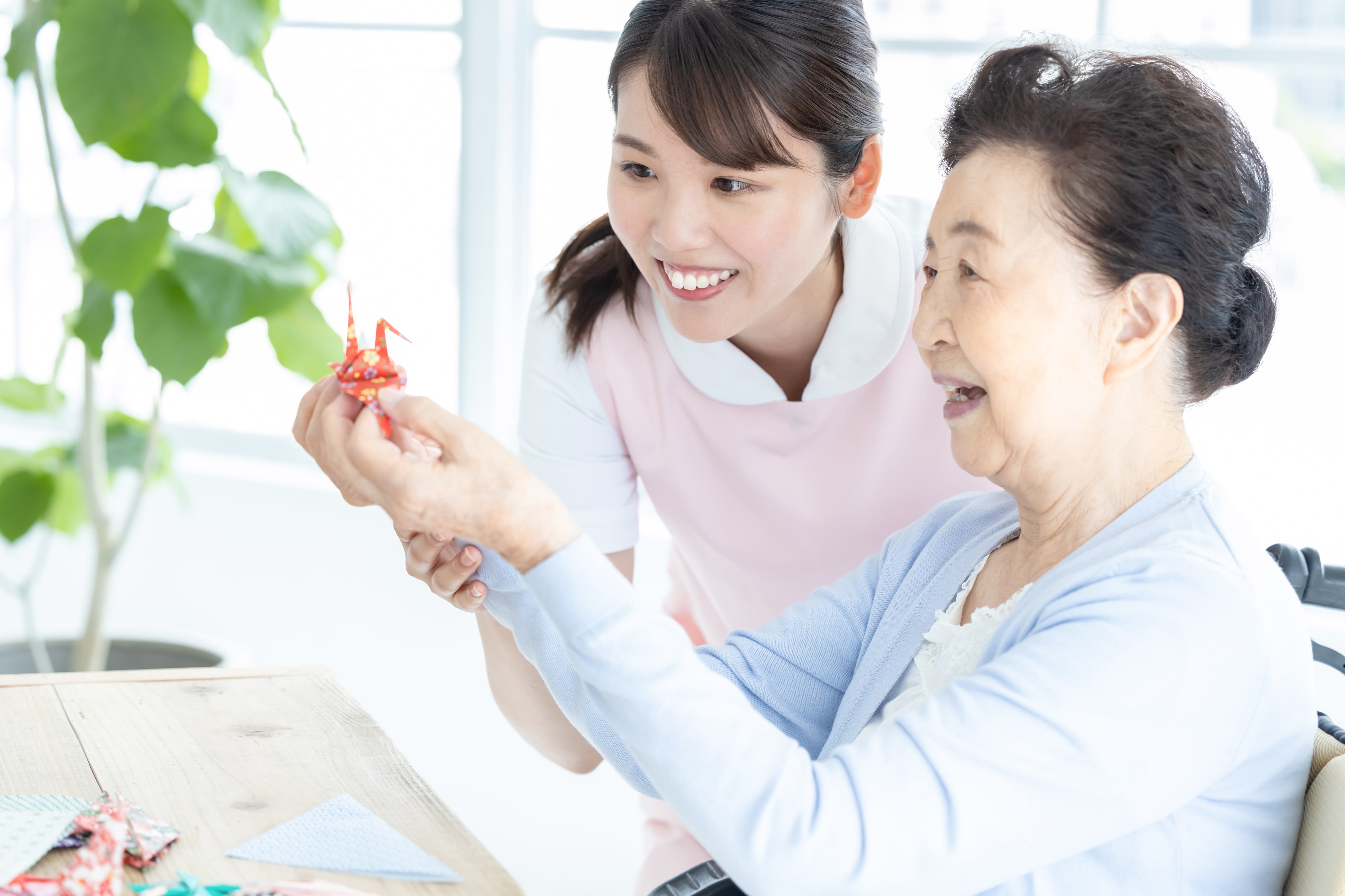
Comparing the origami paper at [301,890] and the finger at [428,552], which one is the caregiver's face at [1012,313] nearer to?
the finger at [428,552]

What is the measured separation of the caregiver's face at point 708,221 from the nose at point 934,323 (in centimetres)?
25

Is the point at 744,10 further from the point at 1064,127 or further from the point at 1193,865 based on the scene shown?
the point at 1193,865

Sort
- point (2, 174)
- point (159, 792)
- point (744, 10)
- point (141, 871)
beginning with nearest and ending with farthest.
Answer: point (141, 871) → point (159, 792) → point (744, 10) → point (2, 174)

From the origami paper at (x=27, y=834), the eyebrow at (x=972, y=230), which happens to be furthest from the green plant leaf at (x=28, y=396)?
the eyebrow at (x=972, y=230)

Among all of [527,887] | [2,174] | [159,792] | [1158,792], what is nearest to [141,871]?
[159,792]

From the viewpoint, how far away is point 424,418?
3.13ft

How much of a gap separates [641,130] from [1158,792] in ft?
2.55

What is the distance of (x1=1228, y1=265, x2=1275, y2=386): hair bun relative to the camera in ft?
3.42

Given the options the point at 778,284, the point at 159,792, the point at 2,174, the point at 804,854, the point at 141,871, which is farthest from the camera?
the point at 2,174

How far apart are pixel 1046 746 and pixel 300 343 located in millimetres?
1756

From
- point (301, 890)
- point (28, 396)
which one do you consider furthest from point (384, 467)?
point (28, 396)

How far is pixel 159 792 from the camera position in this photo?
3.75 feet

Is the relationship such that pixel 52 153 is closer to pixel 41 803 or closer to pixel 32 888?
pixel 41 803

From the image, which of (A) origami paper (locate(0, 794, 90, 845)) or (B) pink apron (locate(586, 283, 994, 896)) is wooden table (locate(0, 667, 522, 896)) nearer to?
(A) origami paper (locate(0, 794, 90, 845))
